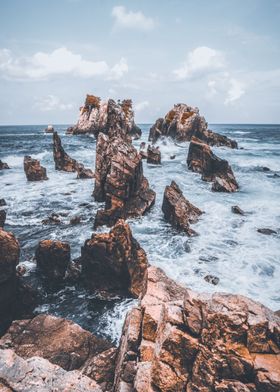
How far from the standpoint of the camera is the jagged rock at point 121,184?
18.3 m

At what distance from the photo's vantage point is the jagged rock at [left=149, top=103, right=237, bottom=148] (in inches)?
2501

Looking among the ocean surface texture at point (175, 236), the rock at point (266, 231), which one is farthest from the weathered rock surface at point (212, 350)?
the rock at point (266, 231)

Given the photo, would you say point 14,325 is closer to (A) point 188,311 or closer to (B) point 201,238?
(A) point 188,311

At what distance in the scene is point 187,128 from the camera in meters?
65.2

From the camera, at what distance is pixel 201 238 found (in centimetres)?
1616

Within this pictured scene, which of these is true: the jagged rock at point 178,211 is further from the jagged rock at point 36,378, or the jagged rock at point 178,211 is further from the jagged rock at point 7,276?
the jagged rock at point 36,378

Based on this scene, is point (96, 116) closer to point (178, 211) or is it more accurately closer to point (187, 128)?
point (187, 128)

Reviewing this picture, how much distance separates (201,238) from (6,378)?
41.8 ft

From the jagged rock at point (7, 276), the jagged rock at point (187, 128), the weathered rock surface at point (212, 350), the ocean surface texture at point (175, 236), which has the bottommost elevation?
the ocean surface texture at point (175, 236)

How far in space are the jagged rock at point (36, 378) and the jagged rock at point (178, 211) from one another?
12.0m

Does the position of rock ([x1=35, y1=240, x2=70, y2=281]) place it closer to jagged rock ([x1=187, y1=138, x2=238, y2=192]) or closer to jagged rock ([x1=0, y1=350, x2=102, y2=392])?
jagged rock ([x1=0, y1=350, x2=102, y2=392])

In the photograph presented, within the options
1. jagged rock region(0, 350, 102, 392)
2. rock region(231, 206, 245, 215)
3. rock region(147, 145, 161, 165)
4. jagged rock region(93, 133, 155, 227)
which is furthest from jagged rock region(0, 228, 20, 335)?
rock region(147, 145, 161, 165)

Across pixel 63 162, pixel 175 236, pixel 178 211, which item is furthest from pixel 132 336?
pixel 63 162

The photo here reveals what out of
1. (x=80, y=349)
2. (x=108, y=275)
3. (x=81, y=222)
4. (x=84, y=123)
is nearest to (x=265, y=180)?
(x=81, y=222)
